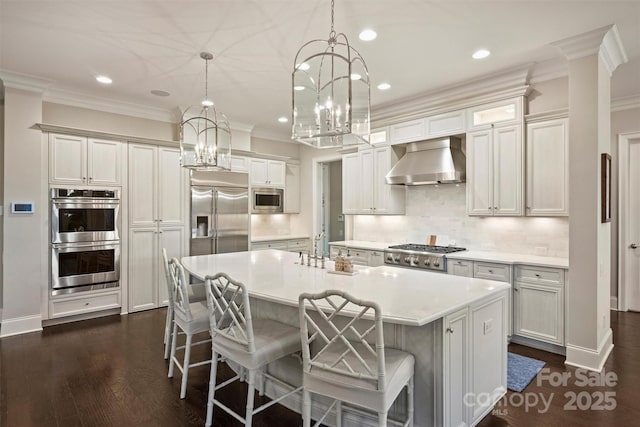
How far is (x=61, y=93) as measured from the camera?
175 inches

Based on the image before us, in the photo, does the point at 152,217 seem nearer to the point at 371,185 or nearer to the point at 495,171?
the point at 371,185

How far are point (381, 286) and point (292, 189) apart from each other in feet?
16.1

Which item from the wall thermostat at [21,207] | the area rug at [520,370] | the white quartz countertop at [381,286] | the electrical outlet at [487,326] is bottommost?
the area rug at [520,370]

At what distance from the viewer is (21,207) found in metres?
4.07

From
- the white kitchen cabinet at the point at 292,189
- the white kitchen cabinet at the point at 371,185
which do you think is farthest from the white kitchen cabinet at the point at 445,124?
the white kitchen cabinet at the point at 292,189

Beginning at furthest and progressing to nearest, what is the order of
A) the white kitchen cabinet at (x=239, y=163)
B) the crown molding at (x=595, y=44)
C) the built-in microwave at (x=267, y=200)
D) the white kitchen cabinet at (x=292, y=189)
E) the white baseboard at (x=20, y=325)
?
1. the white kitchen cabinet at (x=292, y=189)
2. the built-in microwave at (x=267, y=200)
3. the white kitchen cabinet at (x=239, y=163)
4. the white baseboard at (x=20, y=325)
5. the crown molding at (x=595, y=44)

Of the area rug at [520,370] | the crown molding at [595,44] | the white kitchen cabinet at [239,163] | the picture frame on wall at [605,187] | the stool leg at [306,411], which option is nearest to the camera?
the stool leg at [306,411]

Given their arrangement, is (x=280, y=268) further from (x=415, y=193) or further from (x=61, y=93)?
(x=61, y=93)

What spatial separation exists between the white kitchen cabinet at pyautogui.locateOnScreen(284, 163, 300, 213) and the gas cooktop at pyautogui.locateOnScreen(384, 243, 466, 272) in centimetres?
279

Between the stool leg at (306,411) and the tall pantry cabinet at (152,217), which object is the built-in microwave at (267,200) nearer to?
the tall pantry cabinet at (152,217)

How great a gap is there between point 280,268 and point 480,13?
2.68 meters

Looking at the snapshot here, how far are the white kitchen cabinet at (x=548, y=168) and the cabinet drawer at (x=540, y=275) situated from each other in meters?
0.62

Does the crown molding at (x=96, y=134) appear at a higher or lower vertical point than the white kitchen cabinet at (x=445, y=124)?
lower

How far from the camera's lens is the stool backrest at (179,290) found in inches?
107
